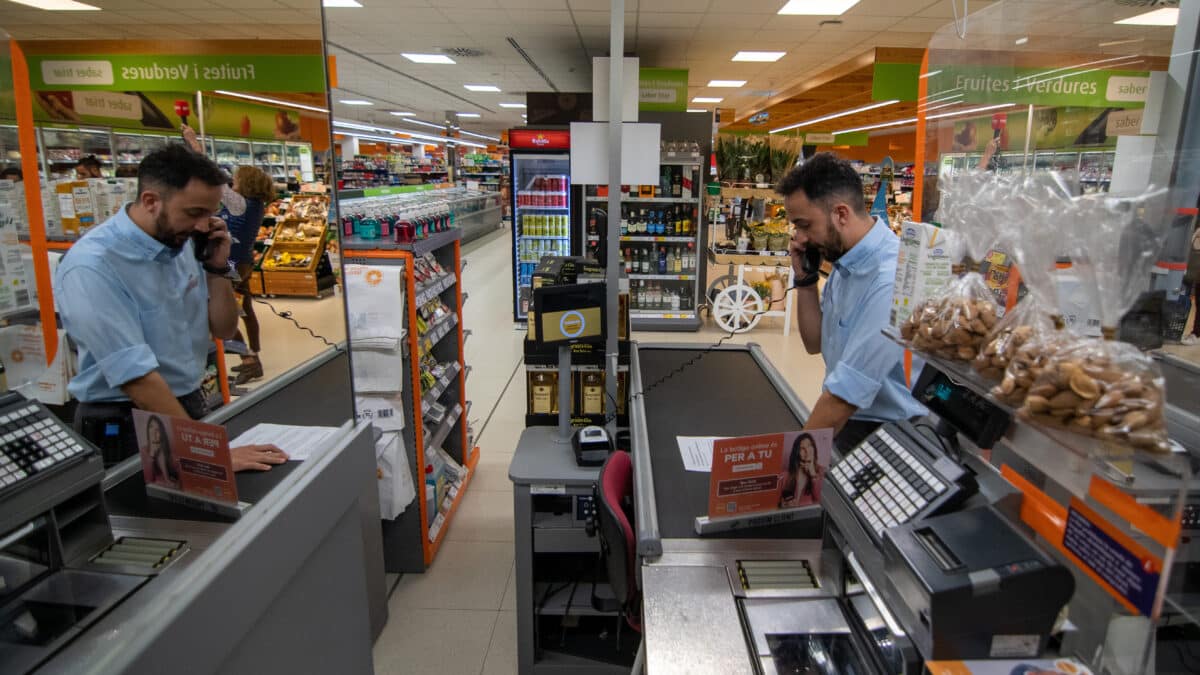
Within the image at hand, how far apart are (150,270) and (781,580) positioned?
1.82 metres

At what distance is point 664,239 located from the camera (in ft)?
26.8

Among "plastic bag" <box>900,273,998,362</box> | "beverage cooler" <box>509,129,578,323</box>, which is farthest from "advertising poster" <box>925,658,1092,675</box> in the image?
"beverage cooler" <box>509,129,578,323</box>

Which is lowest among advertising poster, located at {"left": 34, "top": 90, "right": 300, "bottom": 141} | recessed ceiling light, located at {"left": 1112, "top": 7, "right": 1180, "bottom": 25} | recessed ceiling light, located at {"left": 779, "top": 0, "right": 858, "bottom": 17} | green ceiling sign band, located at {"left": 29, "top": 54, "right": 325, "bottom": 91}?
advertising poster, located at {"left": 34, "top": 90, "right": 300, "bottom": 141}

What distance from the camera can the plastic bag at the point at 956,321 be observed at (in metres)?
1.13

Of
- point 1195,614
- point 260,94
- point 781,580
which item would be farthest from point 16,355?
point 1195,614

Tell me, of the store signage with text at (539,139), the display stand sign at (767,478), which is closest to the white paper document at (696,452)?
the display stand sign at (767,478)

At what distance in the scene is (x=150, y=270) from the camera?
1.76 m

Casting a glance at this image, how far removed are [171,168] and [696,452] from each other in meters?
1.69

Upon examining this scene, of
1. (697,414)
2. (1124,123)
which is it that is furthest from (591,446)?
(1124,123)

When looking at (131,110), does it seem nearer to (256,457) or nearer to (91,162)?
(91,162)

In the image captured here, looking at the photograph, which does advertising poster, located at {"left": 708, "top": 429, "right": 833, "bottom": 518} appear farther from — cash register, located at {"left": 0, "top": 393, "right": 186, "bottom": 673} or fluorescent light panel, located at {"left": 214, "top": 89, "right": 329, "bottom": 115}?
fluorescent light panel, located at {"left": 214, "top": 89, "right": 329, "bottom": 115}

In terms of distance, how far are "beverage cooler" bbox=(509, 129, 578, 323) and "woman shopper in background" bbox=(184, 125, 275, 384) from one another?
574cm

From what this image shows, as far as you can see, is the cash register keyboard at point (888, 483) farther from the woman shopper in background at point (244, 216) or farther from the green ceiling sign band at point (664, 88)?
the green ceiling sign band at point (664, 88)

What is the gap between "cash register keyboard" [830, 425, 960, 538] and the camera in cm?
110
